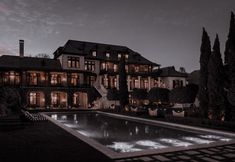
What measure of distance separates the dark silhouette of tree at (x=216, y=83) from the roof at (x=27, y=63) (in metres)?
33.4

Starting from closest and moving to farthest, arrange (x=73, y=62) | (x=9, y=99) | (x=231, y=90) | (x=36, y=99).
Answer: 1. (x=231, y=90)
2. (x=9, y=99)
3. (x=36, y=99)
4. (x=73, y=62)

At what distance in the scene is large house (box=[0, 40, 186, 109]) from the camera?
41.8 m

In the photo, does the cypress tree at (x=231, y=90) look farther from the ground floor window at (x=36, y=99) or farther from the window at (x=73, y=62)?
the ground floor window at (x=36, y=99)

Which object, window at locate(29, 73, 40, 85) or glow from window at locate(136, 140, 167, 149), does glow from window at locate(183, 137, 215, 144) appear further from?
window at locate(29, 73, 40, 85)

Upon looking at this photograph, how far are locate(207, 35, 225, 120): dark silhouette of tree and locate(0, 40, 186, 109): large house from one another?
19185 mm

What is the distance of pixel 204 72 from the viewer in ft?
66.2

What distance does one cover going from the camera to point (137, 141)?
11.9 m

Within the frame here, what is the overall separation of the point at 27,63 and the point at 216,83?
36808 mm

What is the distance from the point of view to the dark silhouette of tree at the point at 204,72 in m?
19.4

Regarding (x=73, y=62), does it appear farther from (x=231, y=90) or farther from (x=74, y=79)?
(x=231, y=90)

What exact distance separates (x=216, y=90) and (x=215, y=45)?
419 centimetres

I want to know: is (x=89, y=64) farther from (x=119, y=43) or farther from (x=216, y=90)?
(x=216, y=90)

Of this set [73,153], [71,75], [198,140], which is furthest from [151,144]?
[71,75]

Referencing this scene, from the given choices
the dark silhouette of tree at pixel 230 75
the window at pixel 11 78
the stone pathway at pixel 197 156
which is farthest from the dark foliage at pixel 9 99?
the dark silhouette of tree at pixel 230 75
